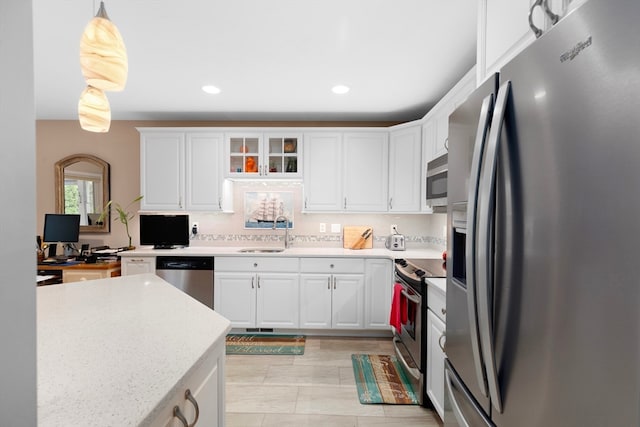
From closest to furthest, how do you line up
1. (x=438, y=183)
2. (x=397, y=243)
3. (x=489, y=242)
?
(x=489, y=242) < (x=438, y=183) < (x=397, y=243)

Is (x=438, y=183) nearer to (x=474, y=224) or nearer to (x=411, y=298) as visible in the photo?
(x=411, y=298)

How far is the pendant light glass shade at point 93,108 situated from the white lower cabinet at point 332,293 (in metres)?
2.25

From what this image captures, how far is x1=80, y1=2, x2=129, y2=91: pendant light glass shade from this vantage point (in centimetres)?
129

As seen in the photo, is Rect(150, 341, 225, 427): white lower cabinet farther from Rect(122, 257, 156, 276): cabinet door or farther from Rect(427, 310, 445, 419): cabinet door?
Rect(122, 257, 156, 276): cabinet door

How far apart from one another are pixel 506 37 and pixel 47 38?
9.36ft

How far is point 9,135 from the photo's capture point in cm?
35

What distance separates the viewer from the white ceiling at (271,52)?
1.85m

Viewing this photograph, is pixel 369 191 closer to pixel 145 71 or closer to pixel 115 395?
pixel 145 71

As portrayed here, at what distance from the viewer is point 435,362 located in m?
1.96

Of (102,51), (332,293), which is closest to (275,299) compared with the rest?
(332,293)

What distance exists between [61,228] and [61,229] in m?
0.01

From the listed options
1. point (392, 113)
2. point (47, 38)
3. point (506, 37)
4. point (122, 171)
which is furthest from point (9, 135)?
point (122, 171)

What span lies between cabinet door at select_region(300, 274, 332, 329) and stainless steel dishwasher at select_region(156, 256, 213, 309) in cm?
104

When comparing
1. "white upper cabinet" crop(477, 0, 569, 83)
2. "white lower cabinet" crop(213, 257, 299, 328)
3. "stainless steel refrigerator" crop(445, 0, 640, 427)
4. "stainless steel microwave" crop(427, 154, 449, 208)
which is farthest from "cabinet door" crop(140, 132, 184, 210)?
"stainless steel refrigerator" crop(445, 0, 640, 427)
